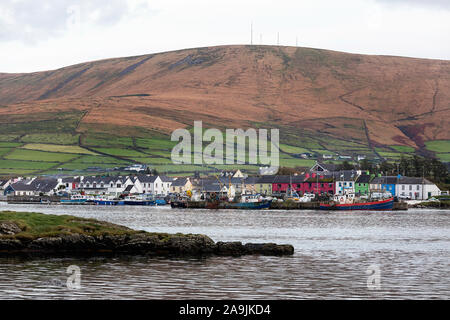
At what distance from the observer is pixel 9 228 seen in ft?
139

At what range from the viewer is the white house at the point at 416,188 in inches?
6452

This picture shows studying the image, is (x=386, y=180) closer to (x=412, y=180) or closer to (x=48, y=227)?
(x=412, y=180)

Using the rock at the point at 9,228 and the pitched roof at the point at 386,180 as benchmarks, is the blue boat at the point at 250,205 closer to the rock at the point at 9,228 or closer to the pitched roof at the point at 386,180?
the pitched roof at the point at 386,180

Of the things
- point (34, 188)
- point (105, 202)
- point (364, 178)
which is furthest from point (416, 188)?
point (34, 188)

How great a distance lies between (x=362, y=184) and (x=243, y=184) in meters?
30.8

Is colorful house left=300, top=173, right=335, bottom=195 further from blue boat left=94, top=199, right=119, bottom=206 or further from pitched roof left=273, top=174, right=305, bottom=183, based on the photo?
blue boat left=94, top=199, right=119, bottom=206

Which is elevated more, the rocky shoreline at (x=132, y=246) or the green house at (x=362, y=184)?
the green house at (x=362, y=184)

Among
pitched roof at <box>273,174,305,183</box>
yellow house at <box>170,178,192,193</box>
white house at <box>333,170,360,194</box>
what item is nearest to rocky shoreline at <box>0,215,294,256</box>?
white house at <box>333,170,360,194</box>

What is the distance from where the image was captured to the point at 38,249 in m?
40.5

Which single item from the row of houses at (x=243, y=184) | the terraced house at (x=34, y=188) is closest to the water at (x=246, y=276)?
the row of houses at (x=243, y=184)

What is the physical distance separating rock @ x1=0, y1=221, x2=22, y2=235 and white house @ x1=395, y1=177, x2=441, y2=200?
132420mm

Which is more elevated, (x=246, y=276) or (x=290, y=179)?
(x=290, y=179)
